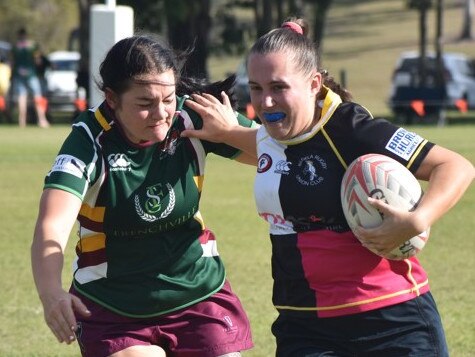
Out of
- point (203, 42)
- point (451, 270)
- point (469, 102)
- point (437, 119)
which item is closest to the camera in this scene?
point (451, 270)

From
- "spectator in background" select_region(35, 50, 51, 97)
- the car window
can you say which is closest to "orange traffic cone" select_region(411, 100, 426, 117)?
"spectator in background" select_region(35, 50, 51, 97)

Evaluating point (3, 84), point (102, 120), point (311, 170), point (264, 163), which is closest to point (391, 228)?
point (311, 170)

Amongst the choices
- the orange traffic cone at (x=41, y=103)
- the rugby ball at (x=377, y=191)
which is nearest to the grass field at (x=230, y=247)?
the orange traffic cone at (x=41, y=103)

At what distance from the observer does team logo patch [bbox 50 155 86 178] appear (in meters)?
4.33

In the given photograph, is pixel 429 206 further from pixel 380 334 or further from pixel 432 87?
pixel 432 87

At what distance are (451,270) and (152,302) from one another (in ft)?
16.9

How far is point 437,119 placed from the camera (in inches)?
1140

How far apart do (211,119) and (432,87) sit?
86.3 feet

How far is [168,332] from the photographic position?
15.2 ft

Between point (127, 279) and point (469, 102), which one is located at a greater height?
point (127, 279)

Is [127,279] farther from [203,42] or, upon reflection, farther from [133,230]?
[203,42]

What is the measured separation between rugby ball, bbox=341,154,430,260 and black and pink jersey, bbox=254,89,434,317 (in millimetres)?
78

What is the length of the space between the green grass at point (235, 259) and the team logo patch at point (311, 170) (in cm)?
278

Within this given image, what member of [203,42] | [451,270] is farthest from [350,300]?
[203,42]
